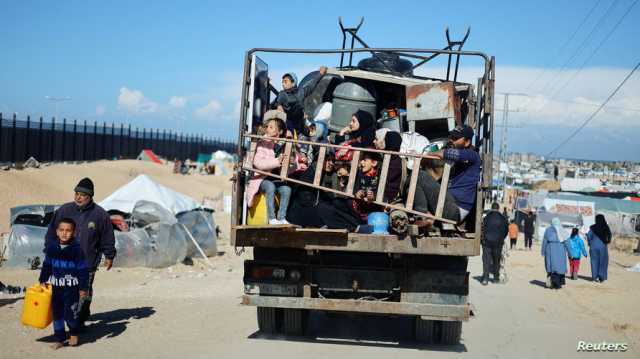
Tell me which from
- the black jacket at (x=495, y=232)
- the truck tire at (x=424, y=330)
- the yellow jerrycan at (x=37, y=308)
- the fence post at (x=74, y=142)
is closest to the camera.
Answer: the yellow jerrycan at (x=37, y=308)

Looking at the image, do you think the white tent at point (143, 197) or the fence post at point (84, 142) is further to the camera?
the fence post at point (84, 142)

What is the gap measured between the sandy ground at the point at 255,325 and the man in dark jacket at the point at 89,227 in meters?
0.80

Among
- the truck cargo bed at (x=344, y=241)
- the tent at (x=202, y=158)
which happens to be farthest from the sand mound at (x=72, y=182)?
the tent at (x=202, y=158)

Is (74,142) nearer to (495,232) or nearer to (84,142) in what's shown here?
(84,142)

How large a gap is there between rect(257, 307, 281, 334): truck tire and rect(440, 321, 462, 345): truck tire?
6.34ft

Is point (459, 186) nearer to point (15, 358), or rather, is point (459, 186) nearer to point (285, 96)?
point (285, 96)

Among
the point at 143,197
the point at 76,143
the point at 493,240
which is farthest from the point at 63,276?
the point at 76,143

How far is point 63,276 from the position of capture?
725cm

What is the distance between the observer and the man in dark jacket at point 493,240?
15539mm

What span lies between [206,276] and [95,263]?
21.6 feet

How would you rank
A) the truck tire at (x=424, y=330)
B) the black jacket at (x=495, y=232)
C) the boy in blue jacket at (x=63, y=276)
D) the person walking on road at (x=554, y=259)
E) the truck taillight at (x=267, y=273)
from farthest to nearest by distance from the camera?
the black jacket at (x=495, y=232), the person walking on road at (x=554, y=259), the truck tire at (x=424, y=330), the truck taillight at (x=267, y=273), the boy in blue jacket at (x=63, y=276)

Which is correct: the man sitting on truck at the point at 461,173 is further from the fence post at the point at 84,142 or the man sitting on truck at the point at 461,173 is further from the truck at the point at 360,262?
the fence post at the point at 84,142

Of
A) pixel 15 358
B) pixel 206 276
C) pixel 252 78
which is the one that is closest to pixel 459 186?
pixel 252 78

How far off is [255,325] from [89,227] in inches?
96.8
